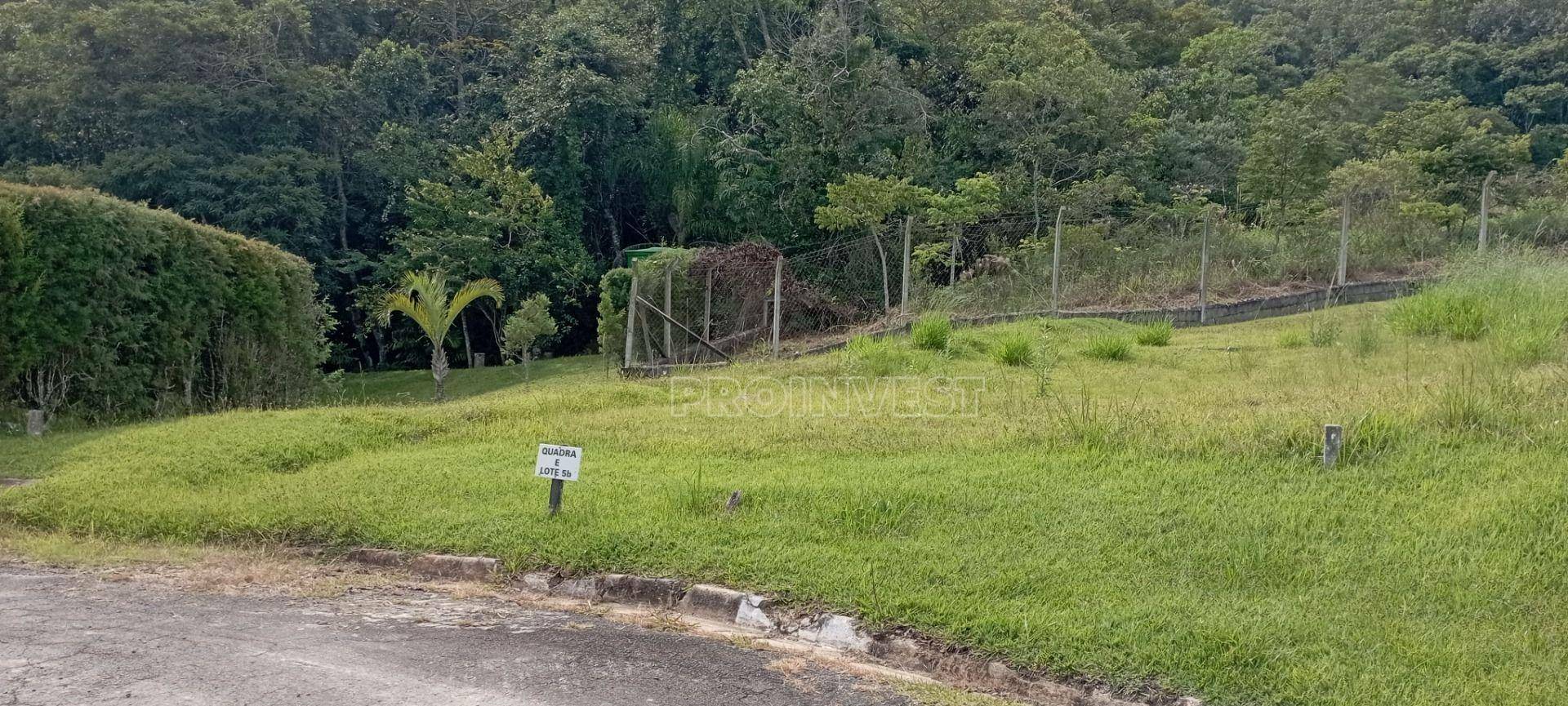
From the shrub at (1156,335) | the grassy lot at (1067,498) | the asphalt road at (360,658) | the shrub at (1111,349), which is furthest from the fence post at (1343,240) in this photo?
the asphalt road at (360,658)

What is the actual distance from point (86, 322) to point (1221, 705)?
11.9m

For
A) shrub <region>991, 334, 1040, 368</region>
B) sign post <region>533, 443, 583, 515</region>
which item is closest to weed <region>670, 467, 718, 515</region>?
sign post <region>533, 443, 583, 515</region>

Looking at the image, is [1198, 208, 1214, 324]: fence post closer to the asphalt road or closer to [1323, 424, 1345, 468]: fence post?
[1323, 424, 1345, 468]: fence post

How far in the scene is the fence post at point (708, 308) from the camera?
1531cm

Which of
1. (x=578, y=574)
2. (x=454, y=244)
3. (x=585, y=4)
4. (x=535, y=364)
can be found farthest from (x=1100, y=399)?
(x=585, y=4)

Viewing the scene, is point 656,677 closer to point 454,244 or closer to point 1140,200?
point 1140,200

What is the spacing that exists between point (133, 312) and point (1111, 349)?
11.1 metres

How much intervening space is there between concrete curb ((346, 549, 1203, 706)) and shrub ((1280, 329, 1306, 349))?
8708mm

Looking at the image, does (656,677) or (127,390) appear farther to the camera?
(127,390)

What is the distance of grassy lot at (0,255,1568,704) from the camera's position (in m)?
4.66

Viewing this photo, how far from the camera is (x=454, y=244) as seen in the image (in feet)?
78.2

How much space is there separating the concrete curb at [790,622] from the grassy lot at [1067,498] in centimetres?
10

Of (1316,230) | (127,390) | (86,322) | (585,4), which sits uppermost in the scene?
(585,4)

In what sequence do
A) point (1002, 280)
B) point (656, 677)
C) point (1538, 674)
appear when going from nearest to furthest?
point (1538, 674) → point (656, 677) → point (1002, 280)
